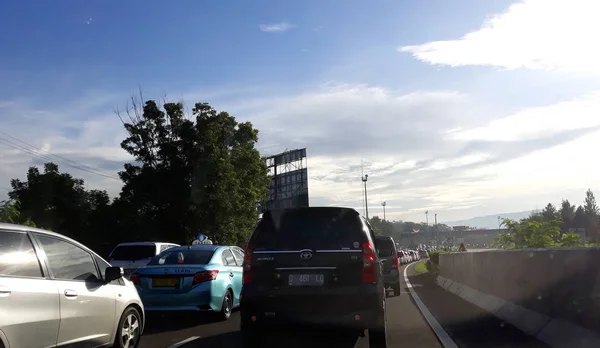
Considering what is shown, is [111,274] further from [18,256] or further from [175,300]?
[175,300]

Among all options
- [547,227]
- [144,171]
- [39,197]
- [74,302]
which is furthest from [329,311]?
[39,197]

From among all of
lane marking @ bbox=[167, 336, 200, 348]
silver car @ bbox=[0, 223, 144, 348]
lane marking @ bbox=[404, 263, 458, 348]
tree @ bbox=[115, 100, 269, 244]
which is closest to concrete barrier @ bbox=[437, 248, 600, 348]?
lane marking @ bbox=[404, 263, 458, 348]

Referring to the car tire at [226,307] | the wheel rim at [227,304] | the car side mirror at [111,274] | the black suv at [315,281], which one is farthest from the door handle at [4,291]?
the wheel rim at [227,304]

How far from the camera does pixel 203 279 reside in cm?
1088

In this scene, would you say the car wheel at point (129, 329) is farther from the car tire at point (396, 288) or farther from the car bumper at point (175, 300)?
the car tire at point (396, 288)

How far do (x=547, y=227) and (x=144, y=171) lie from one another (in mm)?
27259

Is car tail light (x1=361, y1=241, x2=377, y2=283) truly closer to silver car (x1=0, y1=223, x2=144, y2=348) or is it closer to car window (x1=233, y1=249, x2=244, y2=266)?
silver car (x1=0, y1=223, x2=144, y2=348)

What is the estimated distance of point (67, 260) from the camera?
6.53 metres

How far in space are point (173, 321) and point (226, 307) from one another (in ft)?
3.54

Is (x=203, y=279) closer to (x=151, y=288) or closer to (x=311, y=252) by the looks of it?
(x=151, y=288)

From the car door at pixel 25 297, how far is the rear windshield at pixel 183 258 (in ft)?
18.6

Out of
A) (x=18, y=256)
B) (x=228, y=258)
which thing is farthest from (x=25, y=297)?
(x=228, y=258)

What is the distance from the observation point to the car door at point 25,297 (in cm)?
529

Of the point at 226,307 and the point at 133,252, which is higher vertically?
the point at 133,252
